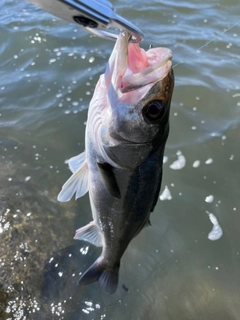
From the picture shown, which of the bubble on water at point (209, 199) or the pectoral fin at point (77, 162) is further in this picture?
the bubble on water at point (209, 199)

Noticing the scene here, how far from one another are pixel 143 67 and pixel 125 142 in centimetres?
41

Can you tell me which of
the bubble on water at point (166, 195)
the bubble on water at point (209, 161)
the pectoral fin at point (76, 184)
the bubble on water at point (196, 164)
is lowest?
the bubble on water at point (166, 195)

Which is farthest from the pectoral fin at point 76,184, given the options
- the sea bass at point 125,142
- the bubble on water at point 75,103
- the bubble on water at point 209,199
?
the bubble on water at point 75,103

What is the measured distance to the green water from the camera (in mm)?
3312

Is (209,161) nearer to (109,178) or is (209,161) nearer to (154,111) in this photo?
(109,178)

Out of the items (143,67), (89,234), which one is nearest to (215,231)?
(89,234)

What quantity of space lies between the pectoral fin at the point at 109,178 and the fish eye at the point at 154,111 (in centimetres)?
40

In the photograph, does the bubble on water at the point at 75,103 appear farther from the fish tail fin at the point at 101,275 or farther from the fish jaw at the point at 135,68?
the fish jaw at the point at 135,68

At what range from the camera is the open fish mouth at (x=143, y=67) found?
5.78 feet

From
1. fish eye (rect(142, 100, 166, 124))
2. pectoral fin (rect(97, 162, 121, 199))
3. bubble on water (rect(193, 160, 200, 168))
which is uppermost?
fish eye (rect(142, 100, 166, 124))

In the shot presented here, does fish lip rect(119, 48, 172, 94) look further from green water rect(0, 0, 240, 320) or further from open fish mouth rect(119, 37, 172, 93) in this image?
green water rect(0, 0, 240, 320)

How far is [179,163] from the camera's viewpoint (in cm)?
437

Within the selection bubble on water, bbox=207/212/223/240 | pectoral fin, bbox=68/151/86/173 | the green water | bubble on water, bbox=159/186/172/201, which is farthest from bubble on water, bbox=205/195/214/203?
pectoral fin, bbox=68/151/86/173

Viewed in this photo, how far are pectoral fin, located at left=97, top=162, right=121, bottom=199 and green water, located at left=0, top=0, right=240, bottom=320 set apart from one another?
4.99ft
